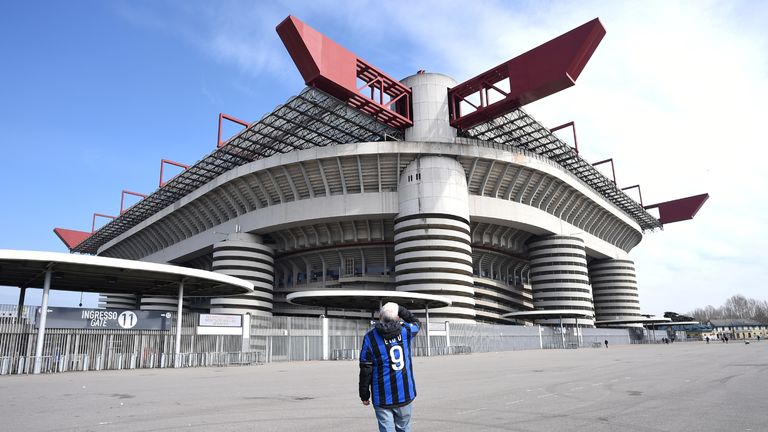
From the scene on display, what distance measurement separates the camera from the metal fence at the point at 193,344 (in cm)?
2275

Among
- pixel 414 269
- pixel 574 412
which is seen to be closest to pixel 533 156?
pixel 414 269

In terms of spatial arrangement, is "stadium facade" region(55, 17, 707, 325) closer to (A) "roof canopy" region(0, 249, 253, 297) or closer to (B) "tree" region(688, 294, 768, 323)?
(A) "roof canopy" region(0, 249, 253, 297)

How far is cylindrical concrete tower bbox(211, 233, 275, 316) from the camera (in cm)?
5681

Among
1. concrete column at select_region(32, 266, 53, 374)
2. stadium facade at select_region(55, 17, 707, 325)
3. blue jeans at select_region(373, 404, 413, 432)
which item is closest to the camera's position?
blue jeans at select_region(373, 404, 413, 432)

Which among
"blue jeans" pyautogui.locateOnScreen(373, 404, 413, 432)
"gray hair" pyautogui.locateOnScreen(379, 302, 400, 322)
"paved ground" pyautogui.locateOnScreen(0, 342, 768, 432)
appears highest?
"gray hair" pyautogui.locateOnScreen(379, 302, 400, 322)

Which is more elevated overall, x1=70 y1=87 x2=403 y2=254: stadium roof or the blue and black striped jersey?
x1=70 y1=87 x2=403 y2=254: stadium roof

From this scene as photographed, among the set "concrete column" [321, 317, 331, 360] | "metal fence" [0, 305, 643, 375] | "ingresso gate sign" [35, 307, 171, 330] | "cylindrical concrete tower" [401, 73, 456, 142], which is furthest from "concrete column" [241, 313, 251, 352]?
"cylindrical concrete tower" [401, 73, 456, 142]

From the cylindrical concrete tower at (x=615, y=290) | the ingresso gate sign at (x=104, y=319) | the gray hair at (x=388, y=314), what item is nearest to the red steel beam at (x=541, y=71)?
the ingresso gate sign at (x=104, y=319)

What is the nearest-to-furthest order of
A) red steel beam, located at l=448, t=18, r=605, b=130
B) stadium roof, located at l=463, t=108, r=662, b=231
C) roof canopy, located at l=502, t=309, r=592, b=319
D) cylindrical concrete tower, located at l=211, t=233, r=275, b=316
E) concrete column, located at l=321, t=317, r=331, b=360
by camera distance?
concrete column, located at l=321, t=317, r=331, b=360 → red steel beam, located at l=448, t=18, r=605, b=130 → stadium roof, located at l=463, t=108, r=662, b=231 → cylindrical concrete tower, located at l=211, t=233, r=275, b=316 → roof canopy, located at l=502, t=309, r=592, b=319

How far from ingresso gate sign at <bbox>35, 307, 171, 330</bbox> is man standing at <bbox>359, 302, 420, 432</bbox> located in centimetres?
2313

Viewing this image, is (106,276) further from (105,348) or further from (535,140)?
(535,140)

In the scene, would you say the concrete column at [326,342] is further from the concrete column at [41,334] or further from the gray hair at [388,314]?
the gray hair at [388,314]

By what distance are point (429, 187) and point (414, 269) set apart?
8.04 m

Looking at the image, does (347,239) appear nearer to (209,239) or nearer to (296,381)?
(209,239)
